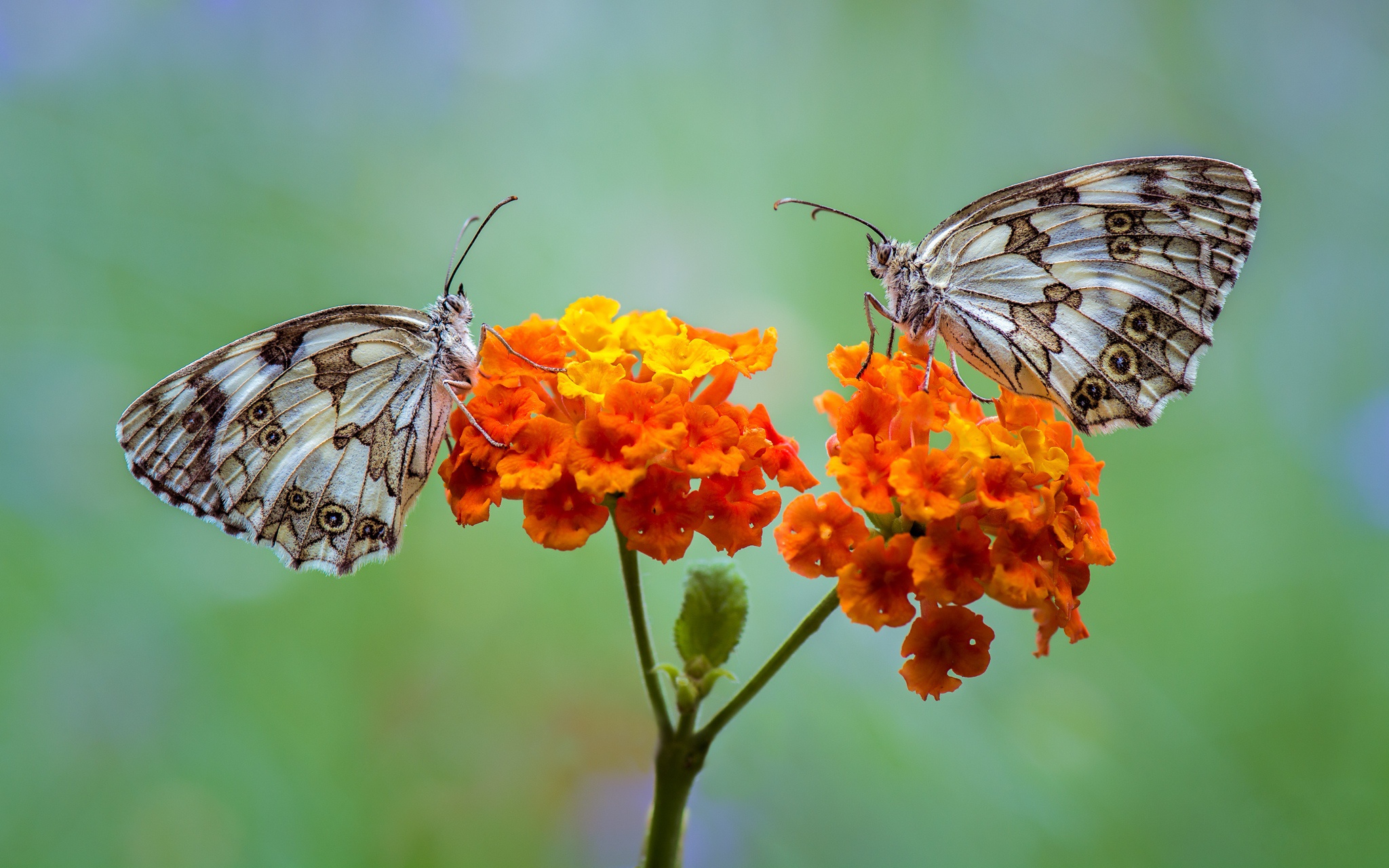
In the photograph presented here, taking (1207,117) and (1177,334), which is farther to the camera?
(1207,117)

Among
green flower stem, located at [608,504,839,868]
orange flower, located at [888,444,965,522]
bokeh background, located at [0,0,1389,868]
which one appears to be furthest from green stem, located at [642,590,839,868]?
bokeh background, located at [0,0,1389,868]

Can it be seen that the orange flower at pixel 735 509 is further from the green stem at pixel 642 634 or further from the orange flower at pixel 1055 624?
the orange flower at pixel 1055 624

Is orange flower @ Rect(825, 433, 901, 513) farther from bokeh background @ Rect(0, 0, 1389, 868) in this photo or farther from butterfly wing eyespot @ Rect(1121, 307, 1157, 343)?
bokeh background @ Rect(0, 0, 1389, 868)

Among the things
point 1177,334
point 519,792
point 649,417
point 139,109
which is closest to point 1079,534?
point 1177,334

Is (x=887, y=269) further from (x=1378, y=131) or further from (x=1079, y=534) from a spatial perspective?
(x=1378, y=131)

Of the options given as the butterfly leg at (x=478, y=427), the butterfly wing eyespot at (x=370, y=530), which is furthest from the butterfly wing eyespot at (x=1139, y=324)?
the butterfly wing eyespot at (x=370, y=530)

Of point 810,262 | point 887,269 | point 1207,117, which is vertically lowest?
point 887,269
